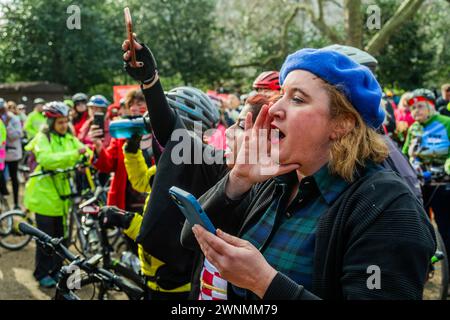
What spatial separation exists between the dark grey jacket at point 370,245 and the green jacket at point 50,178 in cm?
432

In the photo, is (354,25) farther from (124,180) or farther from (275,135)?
(275,135)

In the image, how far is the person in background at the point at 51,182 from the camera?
512 cm

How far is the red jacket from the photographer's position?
4.23m

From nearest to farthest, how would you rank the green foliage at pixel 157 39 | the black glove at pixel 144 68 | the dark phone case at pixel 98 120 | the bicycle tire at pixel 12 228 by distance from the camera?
the black glove at pixel 144 68
the dark phone case at pixel 98 120
the bicycle tire at pixel 12 228
the green foliage at pixel 157 39

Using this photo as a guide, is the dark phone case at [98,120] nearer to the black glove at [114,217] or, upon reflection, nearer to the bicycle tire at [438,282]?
the black glove at [114,217]

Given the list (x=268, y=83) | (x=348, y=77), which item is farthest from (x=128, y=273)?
(x=348, y=77)

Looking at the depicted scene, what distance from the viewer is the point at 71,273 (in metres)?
2.76

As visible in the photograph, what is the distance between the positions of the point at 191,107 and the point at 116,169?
1.99 metres

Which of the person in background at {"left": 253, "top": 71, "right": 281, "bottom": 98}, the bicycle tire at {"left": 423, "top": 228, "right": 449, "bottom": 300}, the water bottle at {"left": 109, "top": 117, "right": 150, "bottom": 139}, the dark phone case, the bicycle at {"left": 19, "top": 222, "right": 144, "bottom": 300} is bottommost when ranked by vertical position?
the bicycle tire at {"left": 423, "top": 228, "right": 449, "bottom": 300}

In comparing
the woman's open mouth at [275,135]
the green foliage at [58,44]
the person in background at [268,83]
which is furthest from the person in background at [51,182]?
the green foliage at [58,44]

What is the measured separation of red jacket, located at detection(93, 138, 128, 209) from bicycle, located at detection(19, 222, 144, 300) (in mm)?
1324

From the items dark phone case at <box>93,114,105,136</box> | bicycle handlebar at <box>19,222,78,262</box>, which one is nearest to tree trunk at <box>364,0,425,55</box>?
dark phone case at <box>93,114,105,136</box>

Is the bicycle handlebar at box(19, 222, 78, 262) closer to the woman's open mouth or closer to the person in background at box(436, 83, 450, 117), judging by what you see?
the woman's open mouth
